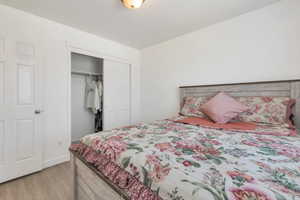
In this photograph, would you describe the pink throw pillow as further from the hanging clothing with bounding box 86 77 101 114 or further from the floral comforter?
the hanging clothing with bounding box 86 77 101 114

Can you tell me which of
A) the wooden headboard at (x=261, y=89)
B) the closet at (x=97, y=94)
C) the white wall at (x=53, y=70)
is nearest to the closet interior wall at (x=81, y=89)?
the closet at (x=97, y=94)

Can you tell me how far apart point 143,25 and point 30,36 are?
1.71 meters

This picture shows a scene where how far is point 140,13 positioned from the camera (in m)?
1.99

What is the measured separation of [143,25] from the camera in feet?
7.68

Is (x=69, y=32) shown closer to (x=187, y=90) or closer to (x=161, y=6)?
(x=161, y=6)

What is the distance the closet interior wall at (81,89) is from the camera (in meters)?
3.25

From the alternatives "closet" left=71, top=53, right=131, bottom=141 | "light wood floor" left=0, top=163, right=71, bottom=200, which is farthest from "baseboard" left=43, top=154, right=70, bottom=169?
"closet" left=71, top=53, right=131, bottom=141

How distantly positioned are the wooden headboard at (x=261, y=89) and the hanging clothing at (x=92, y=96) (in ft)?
7.26

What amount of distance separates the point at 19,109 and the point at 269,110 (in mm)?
3220

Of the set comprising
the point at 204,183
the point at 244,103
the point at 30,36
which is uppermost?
the point at 30,36

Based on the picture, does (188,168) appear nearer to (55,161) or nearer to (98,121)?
(55,161)

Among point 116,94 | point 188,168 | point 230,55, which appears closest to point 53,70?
point 116,94

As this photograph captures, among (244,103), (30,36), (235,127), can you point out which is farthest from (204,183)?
(30,36)

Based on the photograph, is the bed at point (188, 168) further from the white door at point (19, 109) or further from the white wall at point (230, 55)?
the white door at point (19, 109)
